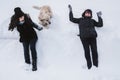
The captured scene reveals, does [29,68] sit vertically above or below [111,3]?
below

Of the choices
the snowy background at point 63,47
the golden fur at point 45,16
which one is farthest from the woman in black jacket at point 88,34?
the golden fur at point 45,16

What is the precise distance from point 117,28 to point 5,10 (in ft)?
8.69

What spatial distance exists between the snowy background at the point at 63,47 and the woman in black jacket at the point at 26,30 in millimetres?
286

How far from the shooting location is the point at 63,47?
6574 mm

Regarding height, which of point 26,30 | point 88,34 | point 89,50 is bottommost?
point 89,50

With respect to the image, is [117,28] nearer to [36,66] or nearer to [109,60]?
[109,60]

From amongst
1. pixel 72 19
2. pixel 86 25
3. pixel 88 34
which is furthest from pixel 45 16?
pixel 88 34

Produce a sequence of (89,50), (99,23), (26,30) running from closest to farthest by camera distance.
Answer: (26,30) < (89,50) < (99,23)

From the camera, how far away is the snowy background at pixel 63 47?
20.4ft

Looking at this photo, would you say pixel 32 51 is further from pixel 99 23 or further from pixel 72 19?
pixel 99 23

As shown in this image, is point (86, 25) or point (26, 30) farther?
point (86, 25)

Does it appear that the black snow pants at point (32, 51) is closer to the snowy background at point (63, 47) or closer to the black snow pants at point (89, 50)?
the snowy background at point (63, 47)

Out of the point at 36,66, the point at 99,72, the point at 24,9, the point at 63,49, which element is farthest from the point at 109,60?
the point at 24,9

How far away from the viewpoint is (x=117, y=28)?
6816 millimetres
